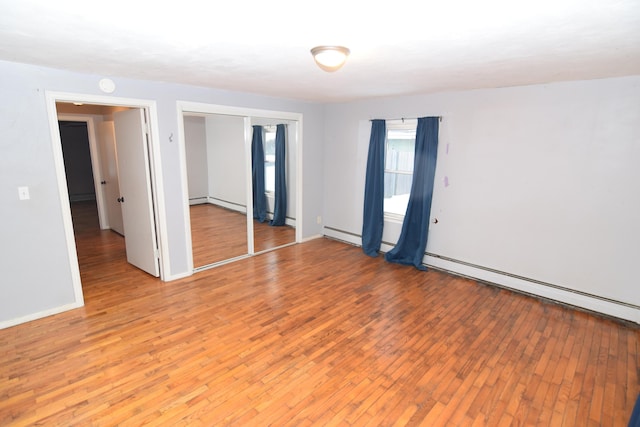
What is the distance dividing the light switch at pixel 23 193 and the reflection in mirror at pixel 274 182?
285 centimetres

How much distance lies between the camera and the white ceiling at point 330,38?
1.52 meters

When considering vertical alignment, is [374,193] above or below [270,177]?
below

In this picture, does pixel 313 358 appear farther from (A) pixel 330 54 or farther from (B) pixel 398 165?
(B) pixel 398 165

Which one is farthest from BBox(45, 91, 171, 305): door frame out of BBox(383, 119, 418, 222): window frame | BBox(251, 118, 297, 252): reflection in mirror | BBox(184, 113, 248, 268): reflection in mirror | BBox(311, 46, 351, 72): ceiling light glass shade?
BBox(383, 119, 418, 222): window frame

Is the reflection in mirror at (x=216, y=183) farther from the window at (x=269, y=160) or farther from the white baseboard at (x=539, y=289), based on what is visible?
the white baseboard at (x=539, y=289)

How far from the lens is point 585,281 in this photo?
10.9ft

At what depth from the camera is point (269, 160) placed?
19.4 feet

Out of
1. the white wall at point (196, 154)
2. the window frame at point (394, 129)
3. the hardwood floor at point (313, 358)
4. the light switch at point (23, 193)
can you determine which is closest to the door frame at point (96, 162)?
the white wall at point (196, 154)

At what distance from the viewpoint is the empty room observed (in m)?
1.96

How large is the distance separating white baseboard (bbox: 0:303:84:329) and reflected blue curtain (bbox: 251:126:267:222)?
115 inches

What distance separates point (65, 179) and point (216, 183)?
138 inches

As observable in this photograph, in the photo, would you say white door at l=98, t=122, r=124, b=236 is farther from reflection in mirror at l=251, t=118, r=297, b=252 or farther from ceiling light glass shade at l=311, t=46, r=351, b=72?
ceiling light glass shade at l=311, t=46, r=351, b=72

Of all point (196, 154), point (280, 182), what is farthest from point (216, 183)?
point (280, 182)

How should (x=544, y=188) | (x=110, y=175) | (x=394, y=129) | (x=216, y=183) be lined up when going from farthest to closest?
(x=216, y=183), (x=110, y=175), (x=394, y=129), (x=544, y=188)
